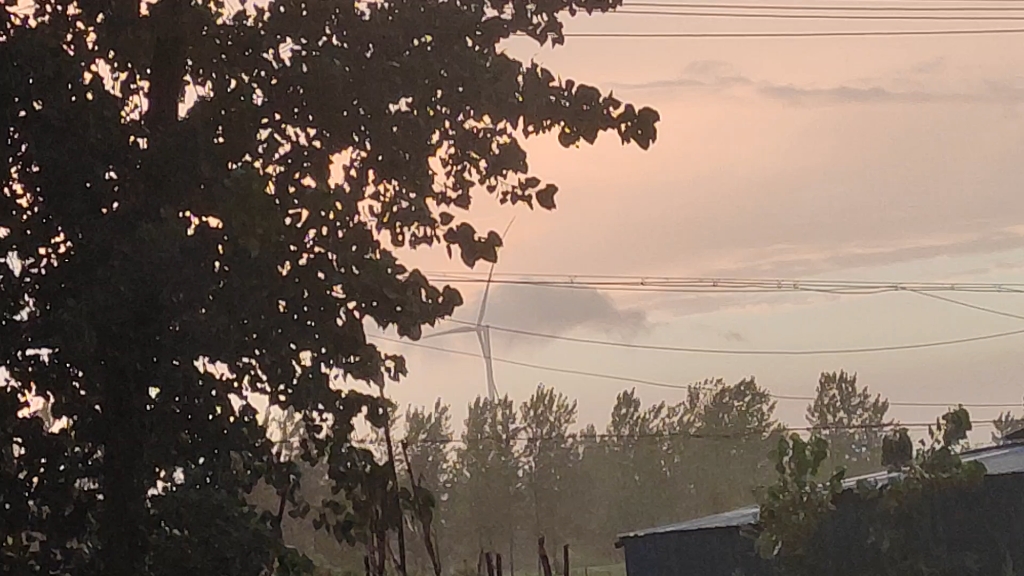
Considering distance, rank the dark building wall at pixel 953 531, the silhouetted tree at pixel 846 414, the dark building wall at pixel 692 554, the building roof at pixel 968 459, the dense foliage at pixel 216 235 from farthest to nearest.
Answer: the silhouetted tree at pixel 846 414 → the dark building wall at pixel 692 554 → the building roof at pixel 968 459 → the dark building wall at pixel 953 531 → the dense foliage at pixel 216 235

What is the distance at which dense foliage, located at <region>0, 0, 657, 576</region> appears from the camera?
13.0ft

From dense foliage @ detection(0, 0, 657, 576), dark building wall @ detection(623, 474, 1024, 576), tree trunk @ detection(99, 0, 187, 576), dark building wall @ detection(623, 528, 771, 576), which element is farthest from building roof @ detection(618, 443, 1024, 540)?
tree trunk @ detection(99, 0, 187, 576)

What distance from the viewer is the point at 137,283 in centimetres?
388

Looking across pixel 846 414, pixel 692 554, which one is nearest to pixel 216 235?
pixel 692 554

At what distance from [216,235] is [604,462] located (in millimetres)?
15978

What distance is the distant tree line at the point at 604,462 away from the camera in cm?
1320

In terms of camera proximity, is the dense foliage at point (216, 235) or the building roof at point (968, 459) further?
the building roof at point (968, 459)

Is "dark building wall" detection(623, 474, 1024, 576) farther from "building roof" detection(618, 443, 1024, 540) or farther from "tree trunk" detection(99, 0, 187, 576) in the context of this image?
"tree trunk" detection(99, 0, 187, 576)

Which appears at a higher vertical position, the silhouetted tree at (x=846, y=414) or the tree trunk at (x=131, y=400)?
the silhouetted tree at (x=846, y=414)

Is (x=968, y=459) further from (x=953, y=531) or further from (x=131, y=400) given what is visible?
(x=131, y=400)

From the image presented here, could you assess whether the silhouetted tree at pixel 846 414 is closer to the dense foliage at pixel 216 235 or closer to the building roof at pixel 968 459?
the building roof at pixel 968 459

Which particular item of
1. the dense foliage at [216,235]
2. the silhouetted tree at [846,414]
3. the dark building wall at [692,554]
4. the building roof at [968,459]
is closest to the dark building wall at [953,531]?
the building roof at [968,459]

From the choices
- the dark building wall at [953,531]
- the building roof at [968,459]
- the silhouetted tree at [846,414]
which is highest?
the silhouetted tree at [846,414]

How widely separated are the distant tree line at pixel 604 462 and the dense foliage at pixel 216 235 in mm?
4869
